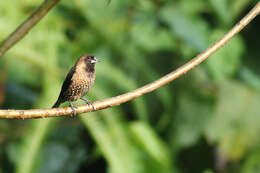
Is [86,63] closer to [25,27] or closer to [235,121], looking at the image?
[25,27]

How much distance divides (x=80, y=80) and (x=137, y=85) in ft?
5.12

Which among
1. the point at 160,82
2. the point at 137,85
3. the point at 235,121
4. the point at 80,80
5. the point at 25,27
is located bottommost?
the point at 160,82

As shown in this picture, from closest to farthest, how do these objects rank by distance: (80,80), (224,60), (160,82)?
(160,82)
(80,80)
(224,60)

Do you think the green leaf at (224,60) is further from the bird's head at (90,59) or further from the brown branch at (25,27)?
the brown branch at (25,27)

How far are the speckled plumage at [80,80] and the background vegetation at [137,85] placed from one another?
0.62 meters

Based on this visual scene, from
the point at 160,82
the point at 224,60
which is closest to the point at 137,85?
the point at 224,60

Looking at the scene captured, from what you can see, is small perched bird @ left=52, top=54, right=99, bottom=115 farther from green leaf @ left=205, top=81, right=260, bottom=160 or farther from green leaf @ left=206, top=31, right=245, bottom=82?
green leaf @ left=205, top=81, right=260, bottom=160

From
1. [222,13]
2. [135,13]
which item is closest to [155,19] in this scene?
[135,13]

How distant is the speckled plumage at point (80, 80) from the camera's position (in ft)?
6.78

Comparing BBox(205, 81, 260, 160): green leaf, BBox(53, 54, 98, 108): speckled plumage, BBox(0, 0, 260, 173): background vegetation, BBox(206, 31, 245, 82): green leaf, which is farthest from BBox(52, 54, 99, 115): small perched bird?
BBox(205, 81, 260, 160): green leaf

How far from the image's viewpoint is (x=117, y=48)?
10.6 ft

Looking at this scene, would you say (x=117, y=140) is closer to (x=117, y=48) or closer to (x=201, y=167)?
(x=117, y=48)

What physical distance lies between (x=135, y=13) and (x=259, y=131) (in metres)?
1.27

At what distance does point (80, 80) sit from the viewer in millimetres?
2061
